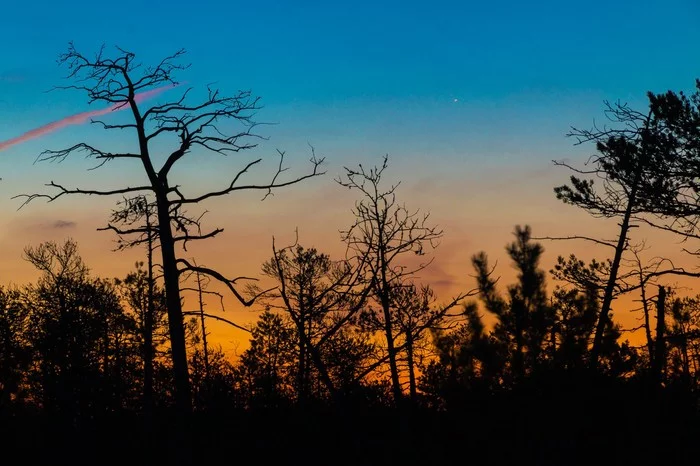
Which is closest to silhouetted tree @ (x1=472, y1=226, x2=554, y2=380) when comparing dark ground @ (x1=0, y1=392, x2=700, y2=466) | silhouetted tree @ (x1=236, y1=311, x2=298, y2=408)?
silhouetted tree @ (x1=236, y1=311, x2=298, y2=408)

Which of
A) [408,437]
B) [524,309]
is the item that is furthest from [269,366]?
[524,309]

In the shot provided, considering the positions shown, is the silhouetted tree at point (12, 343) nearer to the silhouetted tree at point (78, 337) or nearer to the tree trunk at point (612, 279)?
the silhouetted tree at point (78, 337)

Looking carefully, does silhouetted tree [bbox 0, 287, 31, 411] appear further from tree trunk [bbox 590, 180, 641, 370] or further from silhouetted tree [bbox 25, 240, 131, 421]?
tree trunk [bbox 590, 180, 641, 370]

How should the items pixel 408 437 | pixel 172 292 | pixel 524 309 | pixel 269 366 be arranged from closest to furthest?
1. pixel 172 292
2. pixel 408 437
3. pixel 269 366
4. pixel 524 309

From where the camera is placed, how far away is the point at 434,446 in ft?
45.2

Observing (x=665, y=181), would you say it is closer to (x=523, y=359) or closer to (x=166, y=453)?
(x=166, y=453)

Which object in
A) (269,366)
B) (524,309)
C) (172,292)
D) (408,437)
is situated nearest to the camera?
(172,292)

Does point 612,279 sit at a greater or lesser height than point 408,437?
greater

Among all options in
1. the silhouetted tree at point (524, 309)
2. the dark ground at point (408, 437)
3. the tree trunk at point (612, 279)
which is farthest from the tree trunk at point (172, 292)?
the silhouetted tree at point (524, 309)

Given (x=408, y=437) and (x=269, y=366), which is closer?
(x=408, y=437)

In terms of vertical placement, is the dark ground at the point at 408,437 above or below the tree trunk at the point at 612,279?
below

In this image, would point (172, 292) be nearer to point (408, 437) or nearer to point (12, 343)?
point (408, 437)

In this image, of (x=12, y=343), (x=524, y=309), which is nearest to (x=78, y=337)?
(x=12, y=343)

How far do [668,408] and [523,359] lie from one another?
22735 millimetres
